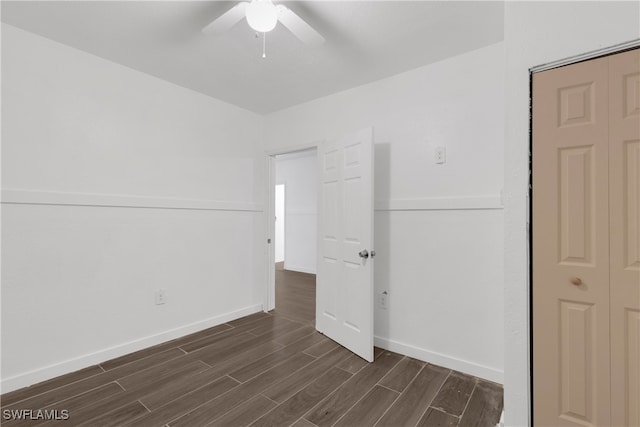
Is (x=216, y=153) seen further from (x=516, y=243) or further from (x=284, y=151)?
(x=516, y=243)

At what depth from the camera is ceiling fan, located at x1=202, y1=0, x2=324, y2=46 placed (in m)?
1.51

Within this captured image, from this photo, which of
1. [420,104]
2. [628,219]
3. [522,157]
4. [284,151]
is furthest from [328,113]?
[628,219]

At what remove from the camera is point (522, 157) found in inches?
55.9

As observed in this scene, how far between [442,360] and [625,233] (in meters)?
1.57

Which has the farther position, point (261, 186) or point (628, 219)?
point (261, 186)

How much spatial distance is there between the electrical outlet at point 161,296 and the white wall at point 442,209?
1995 mm

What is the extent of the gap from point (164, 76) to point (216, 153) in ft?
2.77

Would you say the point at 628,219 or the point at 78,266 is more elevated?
the point at 628,219

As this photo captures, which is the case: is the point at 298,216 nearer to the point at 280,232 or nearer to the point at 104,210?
the point at 280,232

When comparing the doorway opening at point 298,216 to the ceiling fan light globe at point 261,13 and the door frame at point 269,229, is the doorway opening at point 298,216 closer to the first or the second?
the door frame at point 269,229

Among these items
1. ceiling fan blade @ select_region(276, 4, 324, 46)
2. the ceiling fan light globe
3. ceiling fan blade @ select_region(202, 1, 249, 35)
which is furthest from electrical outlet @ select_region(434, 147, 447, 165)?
ceiling fan blade @ select_region(202, 1, 249, 35)

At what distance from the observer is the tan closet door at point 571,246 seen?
1.24 meters

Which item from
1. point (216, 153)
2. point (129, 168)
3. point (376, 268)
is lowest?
point (376, 268)

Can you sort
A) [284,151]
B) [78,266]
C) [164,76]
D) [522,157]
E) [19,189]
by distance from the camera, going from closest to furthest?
[522,157], [19,189], [78,266], [164,76], [284,151]
